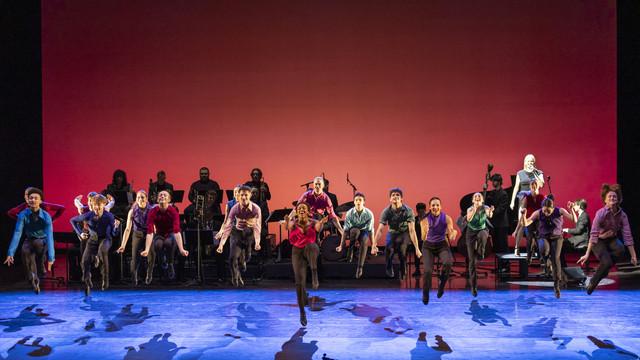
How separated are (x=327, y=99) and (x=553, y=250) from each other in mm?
7227

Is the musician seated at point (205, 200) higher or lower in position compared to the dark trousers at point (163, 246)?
higher

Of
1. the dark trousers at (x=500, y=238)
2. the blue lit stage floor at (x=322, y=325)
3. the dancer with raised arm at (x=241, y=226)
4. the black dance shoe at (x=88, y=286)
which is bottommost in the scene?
the blue lit stage floor at (x=322, y=325)

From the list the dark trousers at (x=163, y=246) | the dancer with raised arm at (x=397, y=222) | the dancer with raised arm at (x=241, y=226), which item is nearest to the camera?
the dark trousers at (x=163, y=246)

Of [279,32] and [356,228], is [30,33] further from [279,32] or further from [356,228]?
[356,228]

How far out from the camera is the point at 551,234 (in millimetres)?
9578

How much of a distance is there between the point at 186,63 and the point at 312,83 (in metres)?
2.99

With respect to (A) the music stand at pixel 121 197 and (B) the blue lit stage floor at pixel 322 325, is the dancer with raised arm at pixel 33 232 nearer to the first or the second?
(B) the blue lit stage floor at pixel 322 325

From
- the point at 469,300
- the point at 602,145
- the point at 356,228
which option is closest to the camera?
the point at 469,300

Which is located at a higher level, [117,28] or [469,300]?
[117,28]

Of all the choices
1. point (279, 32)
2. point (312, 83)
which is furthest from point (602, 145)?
point (279, 32)

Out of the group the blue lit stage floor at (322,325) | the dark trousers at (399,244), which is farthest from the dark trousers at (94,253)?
the dark trousers at (399,244)

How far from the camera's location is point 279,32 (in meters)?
15.3

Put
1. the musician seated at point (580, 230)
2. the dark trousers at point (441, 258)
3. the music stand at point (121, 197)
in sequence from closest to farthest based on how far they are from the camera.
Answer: the dark trousers at point (441, 258) → the musician seated at point (580, 230) → the music stand at point (121, 197)

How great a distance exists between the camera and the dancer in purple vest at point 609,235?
868 cm
